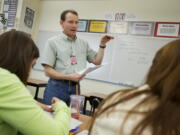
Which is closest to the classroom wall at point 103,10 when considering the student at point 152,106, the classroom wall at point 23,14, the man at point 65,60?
the classroom wall at point 23,14

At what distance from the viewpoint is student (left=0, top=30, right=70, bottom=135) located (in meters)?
0.89

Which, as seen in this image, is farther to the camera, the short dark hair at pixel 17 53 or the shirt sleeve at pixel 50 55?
the shirt sleeve at pixel 50 55

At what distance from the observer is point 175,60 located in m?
0.61

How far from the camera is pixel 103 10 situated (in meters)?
4.63

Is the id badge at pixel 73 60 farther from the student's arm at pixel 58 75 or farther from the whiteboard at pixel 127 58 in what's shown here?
the whiteboard at pixel 127 58

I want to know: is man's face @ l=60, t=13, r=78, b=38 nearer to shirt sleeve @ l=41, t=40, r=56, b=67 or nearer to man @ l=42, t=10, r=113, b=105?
man @ l=42, t=10, r=113, b=105

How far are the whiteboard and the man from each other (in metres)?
2.03

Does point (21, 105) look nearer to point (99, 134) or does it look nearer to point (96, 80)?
point (99, 134)

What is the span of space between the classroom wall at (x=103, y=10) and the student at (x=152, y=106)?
3.78 m

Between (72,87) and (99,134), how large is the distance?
1.49 m

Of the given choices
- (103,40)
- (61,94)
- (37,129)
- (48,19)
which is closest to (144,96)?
(37,129)

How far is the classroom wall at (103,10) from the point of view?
164 inches

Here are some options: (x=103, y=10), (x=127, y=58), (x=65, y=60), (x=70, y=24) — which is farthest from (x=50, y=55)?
(x=103, y=10)

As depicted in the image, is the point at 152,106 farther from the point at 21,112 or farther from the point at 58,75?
the point at 58,75
